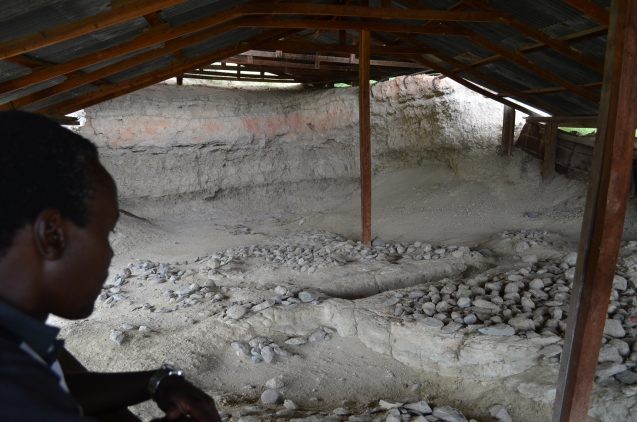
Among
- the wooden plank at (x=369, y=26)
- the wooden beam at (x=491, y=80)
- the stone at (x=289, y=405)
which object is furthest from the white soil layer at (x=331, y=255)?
the wooden plank at (x=369, y=26)

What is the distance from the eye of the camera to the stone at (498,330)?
3.54 m

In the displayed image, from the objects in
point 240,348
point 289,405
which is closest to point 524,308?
point 289,405

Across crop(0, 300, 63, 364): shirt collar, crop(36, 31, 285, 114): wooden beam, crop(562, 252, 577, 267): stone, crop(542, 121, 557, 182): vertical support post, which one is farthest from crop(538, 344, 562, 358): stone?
crop(542, 121, 557, 182): vertical support post

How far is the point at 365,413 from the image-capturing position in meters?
3.07

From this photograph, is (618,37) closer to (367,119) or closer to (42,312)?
(42,312)

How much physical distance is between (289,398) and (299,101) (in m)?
9.04

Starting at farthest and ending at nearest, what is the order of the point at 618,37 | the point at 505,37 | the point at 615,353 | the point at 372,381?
the point at 505,37, the point at 372,381, the point at 615,353, the point at 618,37

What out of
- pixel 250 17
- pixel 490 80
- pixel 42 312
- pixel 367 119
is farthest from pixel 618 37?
pixel 490 80

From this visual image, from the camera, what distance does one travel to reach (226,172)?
36.2ft

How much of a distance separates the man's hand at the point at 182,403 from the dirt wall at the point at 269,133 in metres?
9.49

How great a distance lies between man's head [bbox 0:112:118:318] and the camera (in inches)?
30.1

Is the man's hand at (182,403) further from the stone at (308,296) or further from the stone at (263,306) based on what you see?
the stone at (308,296)

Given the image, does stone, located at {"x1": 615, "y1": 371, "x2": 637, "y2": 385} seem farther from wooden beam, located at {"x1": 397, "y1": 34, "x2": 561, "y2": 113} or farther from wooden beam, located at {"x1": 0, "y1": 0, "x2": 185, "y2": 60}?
wooden beam, located at {"x1": 397, "y1": 34, "x2": 561, "y2": 113}

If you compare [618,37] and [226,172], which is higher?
[618,37]
